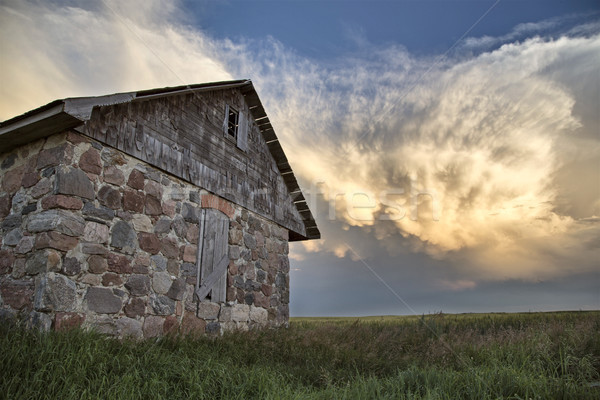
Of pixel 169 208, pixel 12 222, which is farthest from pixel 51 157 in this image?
pixel 169 208

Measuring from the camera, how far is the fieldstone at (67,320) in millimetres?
5355

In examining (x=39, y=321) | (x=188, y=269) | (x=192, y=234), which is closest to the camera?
(x=39, y=321)

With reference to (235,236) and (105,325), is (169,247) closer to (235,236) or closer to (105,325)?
(105,325)

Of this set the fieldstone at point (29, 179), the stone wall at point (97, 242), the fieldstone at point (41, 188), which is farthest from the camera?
the fieldstone at point (29, 179)

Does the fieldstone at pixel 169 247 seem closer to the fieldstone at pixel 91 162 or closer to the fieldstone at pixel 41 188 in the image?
the fieldstone at pixel 91 162

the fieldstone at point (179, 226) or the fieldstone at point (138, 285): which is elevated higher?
the fieldstone at point (179, 226)

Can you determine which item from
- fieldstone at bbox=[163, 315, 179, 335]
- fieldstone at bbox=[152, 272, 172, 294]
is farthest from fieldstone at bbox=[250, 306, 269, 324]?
fieldstone at bbox=[152, 272, 172, 294]

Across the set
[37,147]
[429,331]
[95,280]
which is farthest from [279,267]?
[37,147]

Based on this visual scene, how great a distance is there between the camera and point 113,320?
6.13 m

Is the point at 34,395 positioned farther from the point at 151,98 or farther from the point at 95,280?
the point at 151,98

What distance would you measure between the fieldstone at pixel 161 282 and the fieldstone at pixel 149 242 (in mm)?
420

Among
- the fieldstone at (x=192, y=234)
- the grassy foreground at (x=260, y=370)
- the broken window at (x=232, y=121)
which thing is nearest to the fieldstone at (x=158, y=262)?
the fieldstone at (x=192, y=234)

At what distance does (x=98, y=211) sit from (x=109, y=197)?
31cm

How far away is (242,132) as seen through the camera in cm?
995
